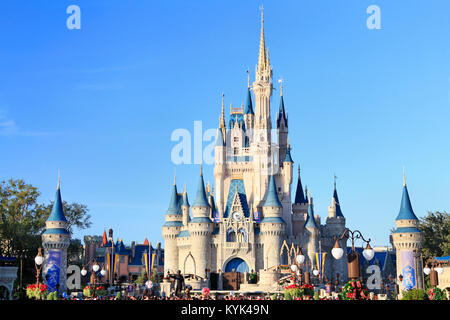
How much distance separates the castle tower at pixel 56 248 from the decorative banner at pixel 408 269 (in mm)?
35563

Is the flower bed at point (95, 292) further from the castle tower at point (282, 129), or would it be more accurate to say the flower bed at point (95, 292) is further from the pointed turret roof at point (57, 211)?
the castle tower at point (282, 129)

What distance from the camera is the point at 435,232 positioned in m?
75.7

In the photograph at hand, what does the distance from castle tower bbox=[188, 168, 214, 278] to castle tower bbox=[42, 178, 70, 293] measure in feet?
49.9

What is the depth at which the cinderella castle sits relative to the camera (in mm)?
73312

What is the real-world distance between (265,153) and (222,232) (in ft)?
43.9

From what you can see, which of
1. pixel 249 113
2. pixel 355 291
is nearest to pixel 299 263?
pixel 355 291

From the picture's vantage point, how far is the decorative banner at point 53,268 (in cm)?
6284

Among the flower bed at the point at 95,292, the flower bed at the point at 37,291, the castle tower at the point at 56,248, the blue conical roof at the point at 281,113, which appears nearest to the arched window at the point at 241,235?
the blue conical roof at the point at 281,113

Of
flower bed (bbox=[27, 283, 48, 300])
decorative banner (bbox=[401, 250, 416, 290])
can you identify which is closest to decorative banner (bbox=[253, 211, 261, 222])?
decorative banner (bbox=[401, 250, 416, 290])

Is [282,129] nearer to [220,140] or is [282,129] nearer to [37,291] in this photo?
[220,140]

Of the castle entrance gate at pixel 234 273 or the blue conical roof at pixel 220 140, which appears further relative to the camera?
the blue conical roof at pixel 220 140

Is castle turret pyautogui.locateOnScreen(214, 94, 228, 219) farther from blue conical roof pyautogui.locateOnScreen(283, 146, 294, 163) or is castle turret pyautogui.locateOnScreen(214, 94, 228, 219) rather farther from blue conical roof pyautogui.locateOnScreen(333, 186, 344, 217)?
blue conical roof pyautogui.locateOnScreen(333, 186, 344, 217)
